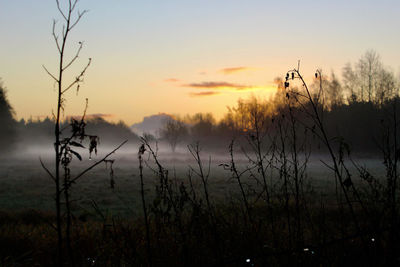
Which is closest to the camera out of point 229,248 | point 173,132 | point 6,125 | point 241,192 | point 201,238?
point 201,238

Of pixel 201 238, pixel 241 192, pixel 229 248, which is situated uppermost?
pixel 201 238

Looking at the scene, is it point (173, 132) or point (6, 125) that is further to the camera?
point (173, 132)

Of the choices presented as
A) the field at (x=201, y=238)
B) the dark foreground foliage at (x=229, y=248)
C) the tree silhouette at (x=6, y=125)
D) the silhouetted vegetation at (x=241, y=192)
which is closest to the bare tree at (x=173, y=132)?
the silhouetted vegetation at (x=241, y=192)

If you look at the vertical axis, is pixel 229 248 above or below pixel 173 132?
below

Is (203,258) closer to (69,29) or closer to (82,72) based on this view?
(82,72)

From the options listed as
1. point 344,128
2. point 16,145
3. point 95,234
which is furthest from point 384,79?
point 16,145

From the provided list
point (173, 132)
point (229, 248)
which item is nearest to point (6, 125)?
point (173, 132)

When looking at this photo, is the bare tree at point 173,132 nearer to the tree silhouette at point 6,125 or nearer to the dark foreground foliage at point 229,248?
the tree silhouette at point 6,125

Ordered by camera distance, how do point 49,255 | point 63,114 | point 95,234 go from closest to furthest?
point 63,114, point 49,255, point 95,234

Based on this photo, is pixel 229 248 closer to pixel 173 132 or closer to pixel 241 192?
pixel 241 192

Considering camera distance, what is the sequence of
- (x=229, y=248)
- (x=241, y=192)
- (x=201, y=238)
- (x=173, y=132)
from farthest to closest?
(x=173, y=132) → (x=241, y=192) → (x=229, y=248) → (x=201, y=238)

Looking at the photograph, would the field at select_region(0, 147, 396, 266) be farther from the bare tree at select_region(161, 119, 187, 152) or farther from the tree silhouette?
the bare tree at select_region(161, 119, 187, 152)

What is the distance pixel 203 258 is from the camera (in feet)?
11.5

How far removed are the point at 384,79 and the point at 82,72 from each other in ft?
140
